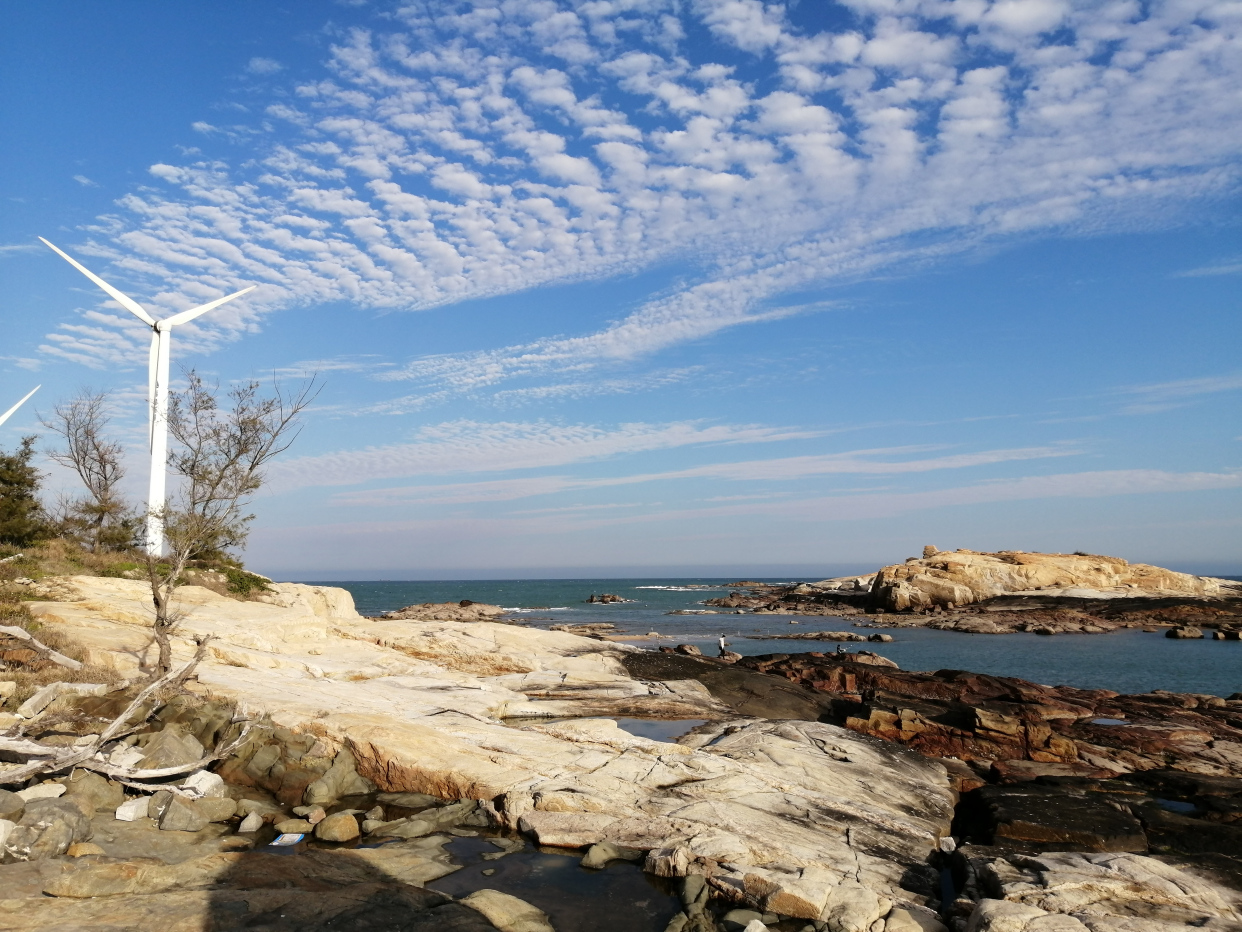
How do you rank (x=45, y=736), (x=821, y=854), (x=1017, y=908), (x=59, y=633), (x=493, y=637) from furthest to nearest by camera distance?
(x=493, y=637) < (x=59, y=633) < (x=45, y=736) < (x=821, y=854) < (x=1017, y=908)

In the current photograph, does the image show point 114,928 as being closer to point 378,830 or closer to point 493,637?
point 378,830

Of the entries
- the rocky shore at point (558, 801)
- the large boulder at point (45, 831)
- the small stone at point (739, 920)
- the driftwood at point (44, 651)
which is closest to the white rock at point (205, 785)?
the rocky shore at point (558, 801)

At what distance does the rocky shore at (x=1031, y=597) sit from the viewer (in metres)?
80.5

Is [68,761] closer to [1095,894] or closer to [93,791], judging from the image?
[93,791]

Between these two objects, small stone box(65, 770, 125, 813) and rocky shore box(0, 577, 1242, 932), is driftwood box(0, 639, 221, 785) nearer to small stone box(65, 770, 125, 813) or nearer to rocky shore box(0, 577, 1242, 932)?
small stone box(65, 770, 125, 813)

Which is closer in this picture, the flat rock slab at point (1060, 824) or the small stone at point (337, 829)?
the small stone at point (337, 829)

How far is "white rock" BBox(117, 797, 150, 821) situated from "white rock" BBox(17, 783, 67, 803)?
960 mm

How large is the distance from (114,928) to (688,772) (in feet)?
37.4

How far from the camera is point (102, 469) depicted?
50969 millimetres

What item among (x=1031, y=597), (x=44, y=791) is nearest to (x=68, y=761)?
(x=44, y=791)

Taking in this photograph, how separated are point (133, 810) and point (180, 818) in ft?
2.50

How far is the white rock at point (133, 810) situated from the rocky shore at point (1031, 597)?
3083 inches

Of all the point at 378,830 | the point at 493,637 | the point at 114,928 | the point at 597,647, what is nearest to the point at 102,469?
the point at 493,637

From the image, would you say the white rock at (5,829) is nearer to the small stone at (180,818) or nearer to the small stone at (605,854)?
the small stone at (180,818)
